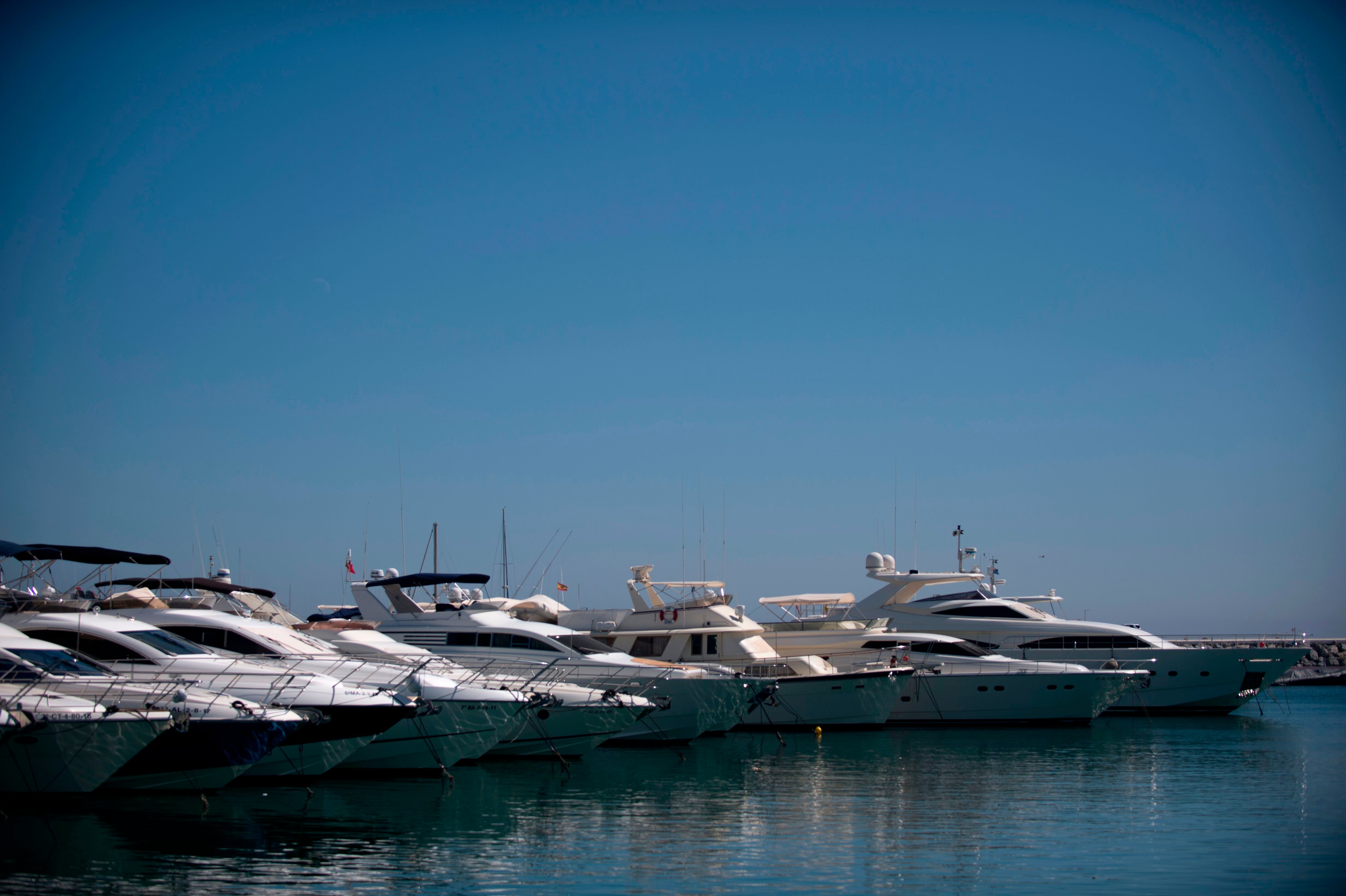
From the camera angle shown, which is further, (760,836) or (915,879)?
(760,836)

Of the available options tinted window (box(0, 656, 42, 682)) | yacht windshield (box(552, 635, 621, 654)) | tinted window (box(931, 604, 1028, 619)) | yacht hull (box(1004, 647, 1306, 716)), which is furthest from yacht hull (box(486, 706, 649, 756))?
tinted window (box(931, 604, 1028, 619))

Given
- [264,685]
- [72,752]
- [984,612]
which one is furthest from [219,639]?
[984,612]

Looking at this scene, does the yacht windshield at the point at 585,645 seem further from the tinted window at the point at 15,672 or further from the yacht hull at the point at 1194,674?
the yacht hull at the point at 1194,674

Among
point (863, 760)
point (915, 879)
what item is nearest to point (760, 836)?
point (915, 879)

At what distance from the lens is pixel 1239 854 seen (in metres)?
15.3

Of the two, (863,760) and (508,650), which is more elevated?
(508,650)

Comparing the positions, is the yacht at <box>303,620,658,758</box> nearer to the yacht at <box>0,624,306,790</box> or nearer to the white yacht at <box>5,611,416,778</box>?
the white yacht at <box>5,611,416,778</box>

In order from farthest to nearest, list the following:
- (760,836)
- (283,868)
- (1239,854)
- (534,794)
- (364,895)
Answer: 1. (534,794)
2. (760,836)
3. (1239,854)
4. (283,868)
5. (364,895)

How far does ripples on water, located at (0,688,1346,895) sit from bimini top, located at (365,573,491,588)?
31.2 ft

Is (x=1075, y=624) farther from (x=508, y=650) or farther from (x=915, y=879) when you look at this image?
(x=915, y=879)

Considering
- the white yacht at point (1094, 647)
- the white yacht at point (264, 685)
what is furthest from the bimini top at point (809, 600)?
the white yacht at point (264, 685)

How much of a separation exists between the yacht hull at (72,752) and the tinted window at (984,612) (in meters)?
28.7

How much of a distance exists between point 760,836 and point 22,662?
400 inches

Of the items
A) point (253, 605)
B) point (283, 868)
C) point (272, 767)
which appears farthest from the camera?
point (253, 605)
